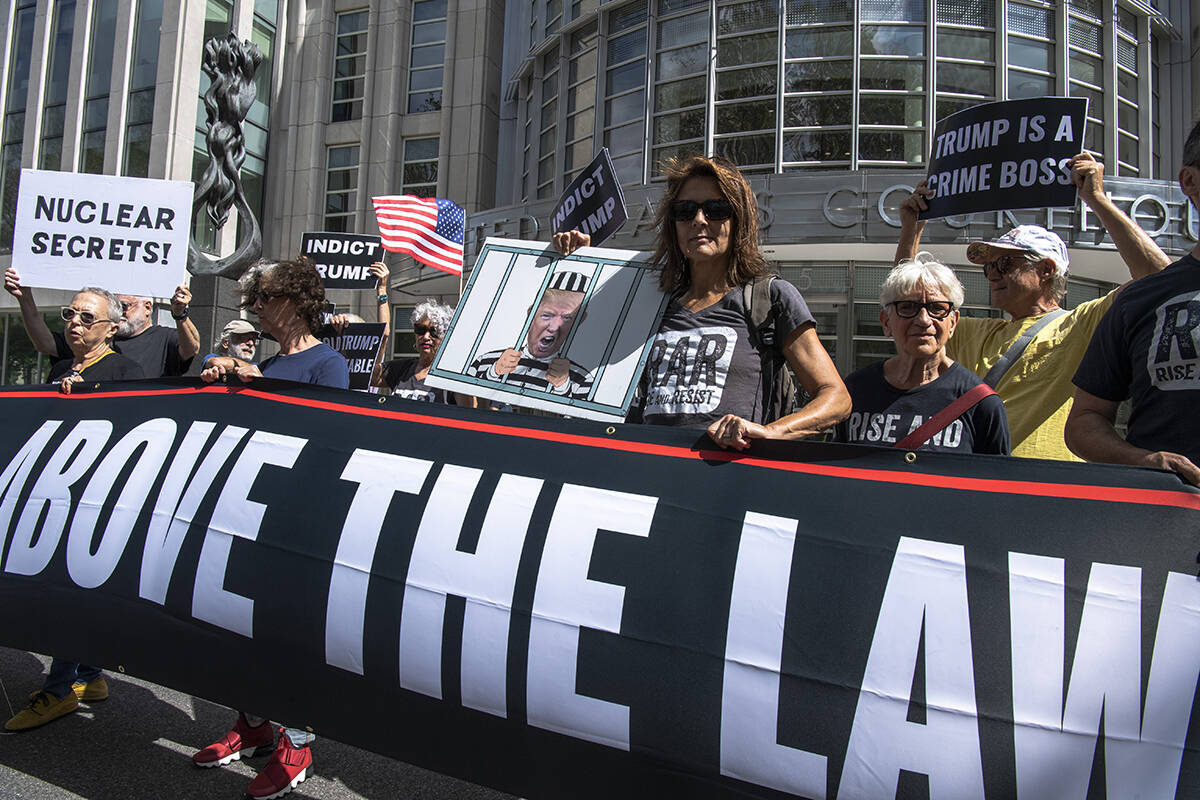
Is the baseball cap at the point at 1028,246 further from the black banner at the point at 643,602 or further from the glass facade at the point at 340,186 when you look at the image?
the glass facade at the point at 340,186

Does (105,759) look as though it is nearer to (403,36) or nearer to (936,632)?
(936,632)

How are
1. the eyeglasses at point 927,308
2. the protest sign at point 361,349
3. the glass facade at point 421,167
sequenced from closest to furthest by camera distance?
1. the eyeglasses at point 927,308
2. the protest sign at point 361,349
3. the glass facade at point 421,167

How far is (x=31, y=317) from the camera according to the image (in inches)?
174

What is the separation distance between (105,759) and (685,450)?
2.55 metres

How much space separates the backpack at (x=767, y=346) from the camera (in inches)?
99.7

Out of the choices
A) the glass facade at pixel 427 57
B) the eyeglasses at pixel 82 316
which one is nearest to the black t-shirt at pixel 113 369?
the eyeglasses at pixel 82 316

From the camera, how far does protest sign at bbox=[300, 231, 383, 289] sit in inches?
329

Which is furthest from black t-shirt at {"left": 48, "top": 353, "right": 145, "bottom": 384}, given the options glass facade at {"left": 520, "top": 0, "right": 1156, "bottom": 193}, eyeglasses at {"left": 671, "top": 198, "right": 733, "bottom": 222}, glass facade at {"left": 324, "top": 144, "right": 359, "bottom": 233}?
glass facade at {"left": 324, "top": 144, "right": 359, "bottom": 233}

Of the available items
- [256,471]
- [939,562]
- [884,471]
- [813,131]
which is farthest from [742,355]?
[813,131]

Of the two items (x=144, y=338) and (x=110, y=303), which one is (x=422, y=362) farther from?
(x=110, y=303)

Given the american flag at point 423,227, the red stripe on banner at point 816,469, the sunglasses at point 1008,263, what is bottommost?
the red stripe on banner at point 816,469

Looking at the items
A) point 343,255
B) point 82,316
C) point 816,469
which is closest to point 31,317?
point 82,316

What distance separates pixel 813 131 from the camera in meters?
14.0

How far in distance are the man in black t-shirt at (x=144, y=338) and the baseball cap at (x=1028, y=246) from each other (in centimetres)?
374
